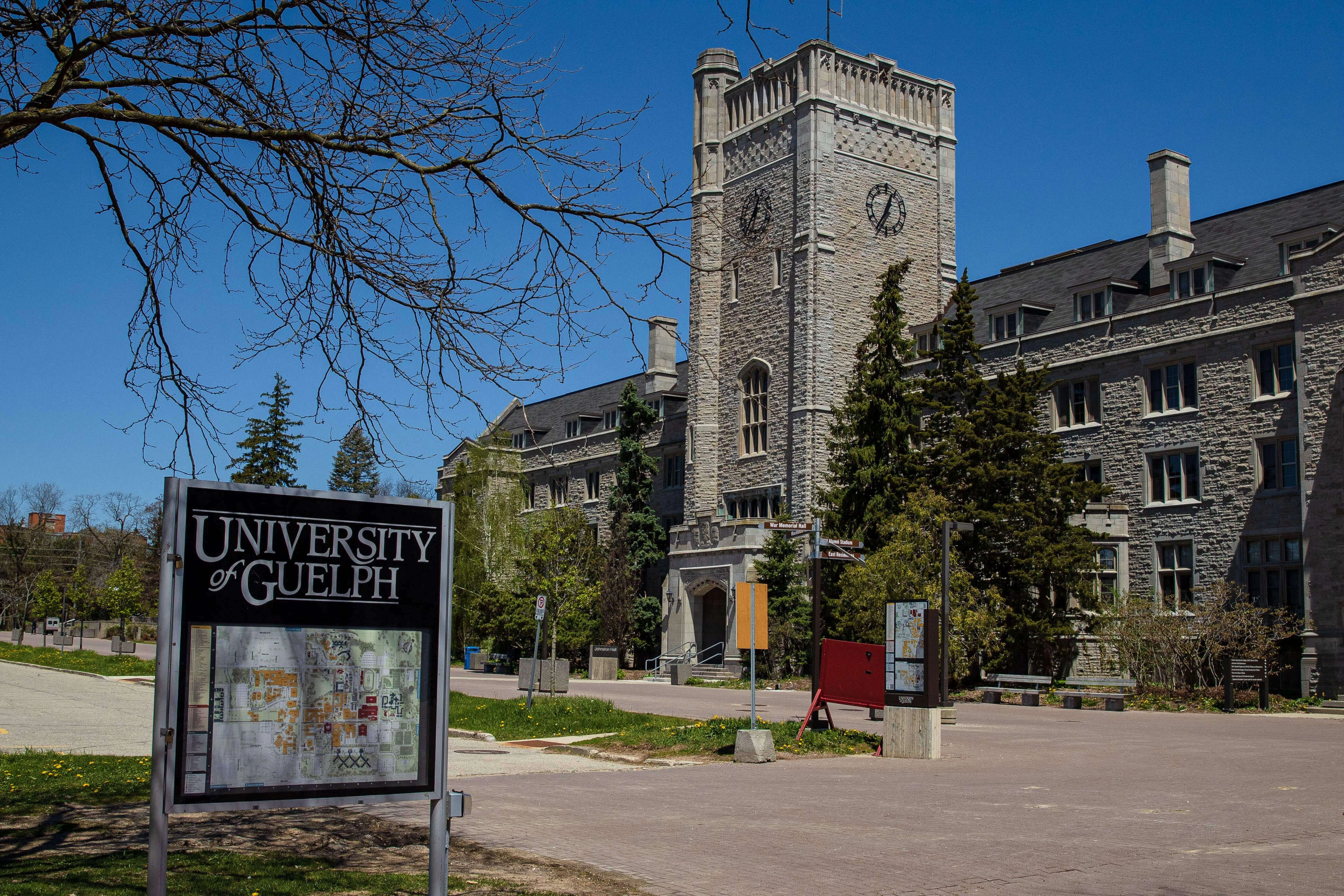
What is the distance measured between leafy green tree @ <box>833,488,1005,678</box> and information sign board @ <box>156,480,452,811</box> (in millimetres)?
26388

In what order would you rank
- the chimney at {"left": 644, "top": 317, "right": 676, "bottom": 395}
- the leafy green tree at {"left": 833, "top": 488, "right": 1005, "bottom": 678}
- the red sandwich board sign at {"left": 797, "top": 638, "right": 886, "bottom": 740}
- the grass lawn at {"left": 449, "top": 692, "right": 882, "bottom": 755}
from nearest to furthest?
the grass lawn at {"left": 449, "top": 692, "right": 882, "bottom": 755}
the red sandwich board sign at {"left": 797, "top": 638, "right": 886, "bottom": 740}
the leafy green tree at {"left": 833, "top": 488, "right": 1005, "bottom": 678}
the chimney at {"left": 644, "top": 317, "right": 676, "bottom": 395}

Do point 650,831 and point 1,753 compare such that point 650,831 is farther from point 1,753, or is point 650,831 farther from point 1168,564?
point 1168,564

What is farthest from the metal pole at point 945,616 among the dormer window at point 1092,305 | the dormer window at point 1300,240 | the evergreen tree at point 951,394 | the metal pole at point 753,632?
the dormer window at point 1092,305

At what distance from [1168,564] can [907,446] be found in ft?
27.2

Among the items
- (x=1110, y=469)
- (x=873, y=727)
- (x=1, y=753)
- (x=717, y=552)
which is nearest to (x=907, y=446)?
(x=1110, y=469)

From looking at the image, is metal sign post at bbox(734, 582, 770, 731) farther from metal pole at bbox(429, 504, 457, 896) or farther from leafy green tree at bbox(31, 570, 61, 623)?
leafy green tree at bbox(31, 570, 61, 623)

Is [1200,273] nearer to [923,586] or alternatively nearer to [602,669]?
[923,586]

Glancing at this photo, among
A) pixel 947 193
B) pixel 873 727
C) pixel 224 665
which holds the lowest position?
pixel 873 727

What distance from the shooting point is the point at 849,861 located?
7.98 meters

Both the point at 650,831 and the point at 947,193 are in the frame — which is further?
the point at 947,193

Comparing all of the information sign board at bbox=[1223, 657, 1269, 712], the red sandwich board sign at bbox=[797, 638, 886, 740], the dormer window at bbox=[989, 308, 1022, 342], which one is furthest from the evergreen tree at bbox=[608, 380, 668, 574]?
the red sandwich board sign at bbox=[797, 638, 886, 740]

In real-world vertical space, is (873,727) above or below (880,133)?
below

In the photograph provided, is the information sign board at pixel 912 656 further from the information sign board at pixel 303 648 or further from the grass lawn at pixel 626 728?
the information sign board at pixel 303 648

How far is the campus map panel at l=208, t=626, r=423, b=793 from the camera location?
5141 millimetres
